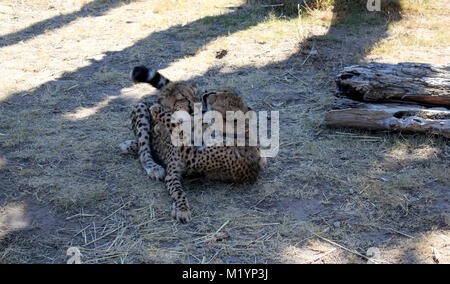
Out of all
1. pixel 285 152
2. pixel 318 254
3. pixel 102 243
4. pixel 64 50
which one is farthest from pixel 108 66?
pixel 318 254

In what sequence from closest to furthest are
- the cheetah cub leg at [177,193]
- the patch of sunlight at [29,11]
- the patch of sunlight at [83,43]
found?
the cheetah cub leg at [177,193]
the patch of sunlight at [83,43]
the patch of sunlight at [29,11]

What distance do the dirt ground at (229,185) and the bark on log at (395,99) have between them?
0.12 meters

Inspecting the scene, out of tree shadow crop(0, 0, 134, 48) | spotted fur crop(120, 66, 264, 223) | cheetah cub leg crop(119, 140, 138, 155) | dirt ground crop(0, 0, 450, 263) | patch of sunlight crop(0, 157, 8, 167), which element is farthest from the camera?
tree shadow crop(0, 0, 134, 48)

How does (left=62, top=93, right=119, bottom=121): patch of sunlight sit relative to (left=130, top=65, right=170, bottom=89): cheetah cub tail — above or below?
below

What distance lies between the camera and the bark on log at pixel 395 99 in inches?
177

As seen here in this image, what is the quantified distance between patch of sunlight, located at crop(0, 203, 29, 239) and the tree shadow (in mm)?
4533

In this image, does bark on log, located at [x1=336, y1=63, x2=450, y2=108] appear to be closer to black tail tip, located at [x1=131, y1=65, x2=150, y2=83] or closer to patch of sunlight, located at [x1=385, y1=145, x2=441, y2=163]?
patch of sunlight, located at [x1=385, y1=145, x2=441, y2=163]

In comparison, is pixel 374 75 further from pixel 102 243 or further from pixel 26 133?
pixel 26 133

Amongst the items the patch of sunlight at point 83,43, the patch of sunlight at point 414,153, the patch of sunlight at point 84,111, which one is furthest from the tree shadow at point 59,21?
the patch of sunlight at point 414,153

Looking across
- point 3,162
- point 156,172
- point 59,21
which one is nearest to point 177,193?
point 156,172

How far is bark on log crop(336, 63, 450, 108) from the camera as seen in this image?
15.0 feet

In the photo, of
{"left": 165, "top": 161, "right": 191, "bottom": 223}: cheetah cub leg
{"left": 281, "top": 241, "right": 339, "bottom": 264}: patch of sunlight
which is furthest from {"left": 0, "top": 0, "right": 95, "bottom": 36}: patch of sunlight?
{"left": 281, "top": 241, "right": 339, "bottom": 264}: patch of sunlight

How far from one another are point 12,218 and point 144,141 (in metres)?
1.29

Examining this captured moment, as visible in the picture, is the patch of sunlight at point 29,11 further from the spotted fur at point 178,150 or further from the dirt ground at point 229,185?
the spotted fur at point 178,150
